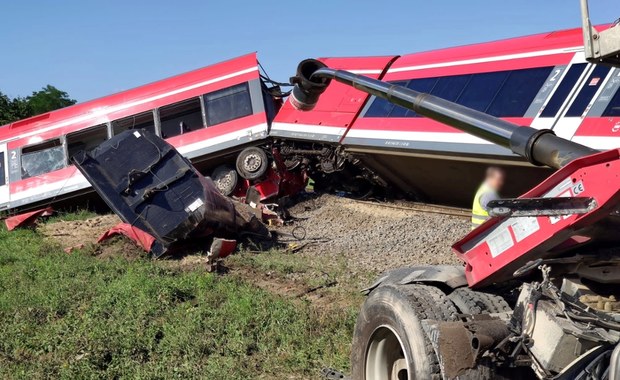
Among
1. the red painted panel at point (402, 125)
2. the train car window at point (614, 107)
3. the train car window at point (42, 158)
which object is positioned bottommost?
the train car window at point (42, 158)

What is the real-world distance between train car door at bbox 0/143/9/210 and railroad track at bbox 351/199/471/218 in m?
8.65

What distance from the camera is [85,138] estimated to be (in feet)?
53.8

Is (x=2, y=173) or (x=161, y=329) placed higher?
(x=161, y=329)

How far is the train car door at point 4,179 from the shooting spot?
16234 mm

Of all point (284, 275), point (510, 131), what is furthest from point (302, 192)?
point (510, 131)

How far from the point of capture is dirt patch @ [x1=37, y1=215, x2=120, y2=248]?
11.5 meters

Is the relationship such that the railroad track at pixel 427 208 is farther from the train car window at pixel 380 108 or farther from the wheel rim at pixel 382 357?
the wheel rim at pixel 382 357

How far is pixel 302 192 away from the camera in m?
15.8

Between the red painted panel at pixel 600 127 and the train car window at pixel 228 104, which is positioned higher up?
the red painted panel at pixel 600 127

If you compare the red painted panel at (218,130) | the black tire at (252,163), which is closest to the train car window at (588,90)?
the black tire at (252,163)

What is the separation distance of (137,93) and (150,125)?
2.96 feet

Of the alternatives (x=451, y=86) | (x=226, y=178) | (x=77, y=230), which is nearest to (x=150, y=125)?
(x=226, y=178)

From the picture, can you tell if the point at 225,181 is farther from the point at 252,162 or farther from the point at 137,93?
the point at 137,93

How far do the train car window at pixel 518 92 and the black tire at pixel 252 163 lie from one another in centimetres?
580
